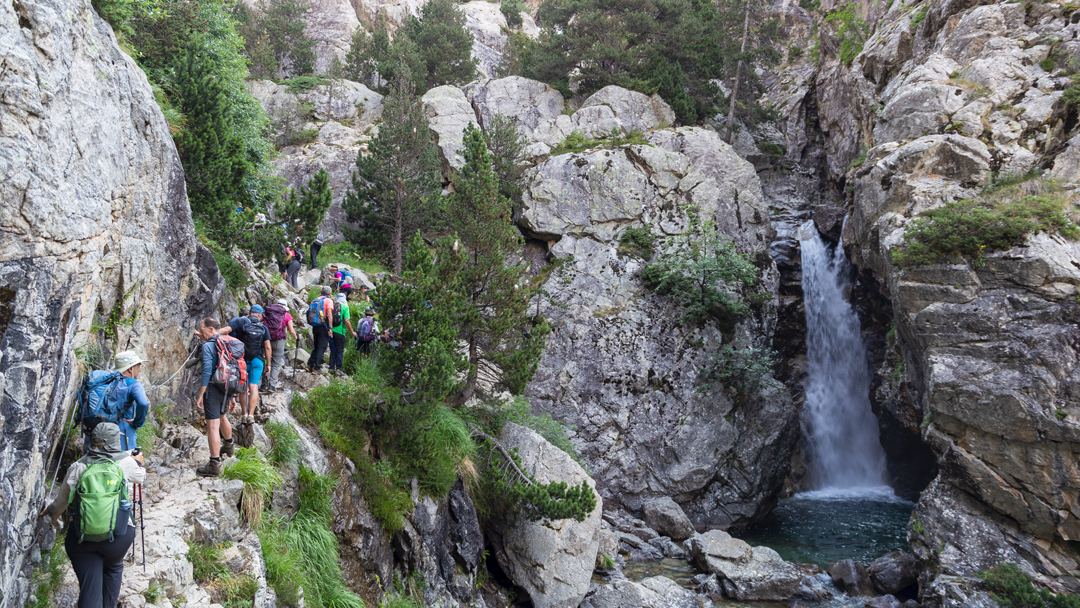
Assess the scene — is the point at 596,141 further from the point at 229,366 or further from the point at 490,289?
the point at 229,366

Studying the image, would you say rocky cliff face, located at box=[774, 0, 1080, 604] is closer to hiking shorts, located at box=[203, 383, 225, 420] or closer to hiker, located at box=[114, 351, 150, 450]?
hiking shorts, located at box=[203, 383, 225, 420]

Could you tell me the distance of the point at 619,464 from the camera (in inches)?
808

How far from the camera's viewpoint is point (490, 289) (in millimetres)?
13195

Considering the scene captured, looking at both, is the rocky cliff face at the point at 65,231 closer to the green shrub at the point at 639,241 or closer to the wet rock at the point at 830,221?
the green shrub at the point at 639,241

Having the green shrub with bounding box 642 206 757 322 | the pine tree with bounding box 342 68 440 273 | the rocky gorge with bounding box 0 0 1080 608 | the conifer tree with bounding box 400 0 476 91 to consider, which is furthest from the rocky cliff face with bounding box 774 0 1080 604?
the conifer tree with bounding box 400 0 476 91

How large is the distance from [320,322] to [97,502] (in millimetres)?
6695

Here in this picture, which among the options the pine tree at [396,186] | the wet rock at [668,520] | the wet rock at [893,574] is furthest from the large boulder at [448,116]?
the wet rock at [893,574]

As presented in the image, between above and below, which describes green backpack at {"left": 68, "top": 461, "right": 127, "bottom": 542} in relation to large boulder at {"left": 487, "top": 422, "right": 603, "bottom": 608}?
above

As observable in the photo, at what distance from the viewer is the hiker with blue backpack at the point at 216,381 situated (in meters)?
7.57

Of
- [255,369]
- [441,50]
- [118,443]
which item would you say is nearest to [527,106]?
[441,50]

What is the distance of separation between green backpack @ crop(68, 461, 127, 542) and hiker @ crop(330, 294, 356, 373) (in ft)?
22.7

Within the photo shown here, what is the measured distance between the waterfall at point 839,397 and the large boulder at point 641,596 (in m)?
13.6

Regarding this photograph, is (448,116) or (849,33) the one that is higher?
(849,33)

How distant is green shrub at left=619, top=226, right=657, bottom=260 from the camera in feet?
77.8
